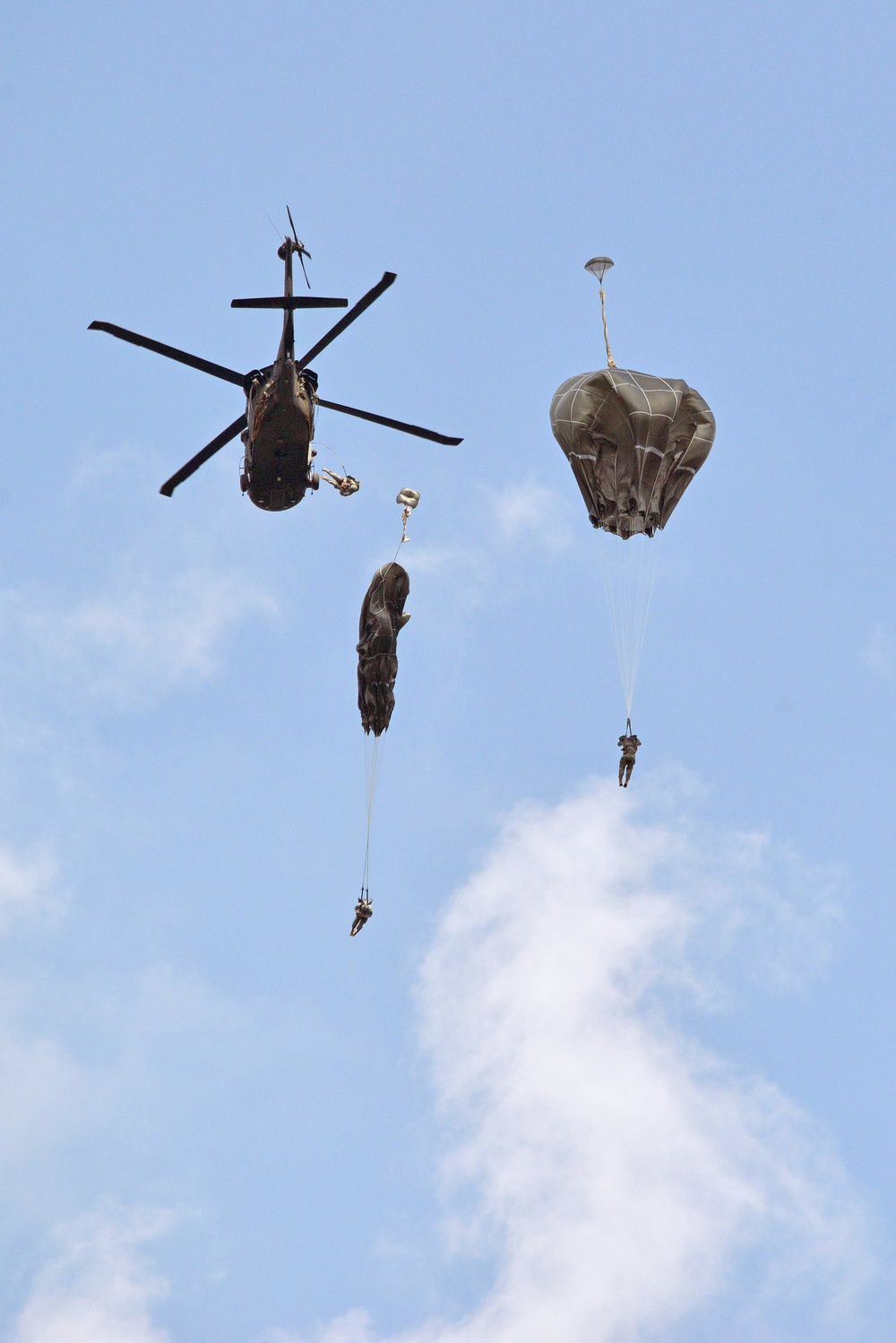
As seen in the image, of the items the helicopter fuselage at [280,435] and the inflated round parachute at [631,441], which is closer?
the helicopter fuselage at [280,435]

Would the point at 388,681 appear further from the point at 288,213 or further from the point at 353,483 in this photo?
the point at 288,213

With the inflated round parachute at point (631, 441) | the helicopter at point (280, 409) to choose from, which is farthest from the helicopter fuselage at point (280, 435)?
the inflated round parachute at point (631, 441)

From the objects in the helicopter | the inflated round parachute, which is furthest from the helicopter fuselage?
the inflated round parachute

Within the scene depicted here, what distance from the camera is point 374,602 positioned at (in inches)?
2389

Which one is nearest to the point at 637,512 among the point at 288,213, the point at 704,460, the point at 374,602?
the point at 704,460

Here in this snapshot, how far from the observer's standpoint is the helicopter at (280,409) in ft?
186

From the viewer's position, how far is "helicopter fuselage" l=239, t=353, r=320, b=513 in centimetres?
5675

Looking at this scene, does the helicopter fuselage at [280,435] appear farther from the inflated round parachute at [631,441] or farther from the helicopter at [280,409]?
the inflated round parachute at [631,441]

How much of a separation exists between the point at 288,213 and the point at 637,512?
444 inches

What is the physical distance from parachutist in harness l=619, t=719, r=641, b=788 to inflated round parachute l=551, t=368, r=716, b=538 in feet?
18.6

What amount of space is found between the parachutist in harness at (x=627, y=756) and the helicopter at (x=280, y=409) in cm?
884

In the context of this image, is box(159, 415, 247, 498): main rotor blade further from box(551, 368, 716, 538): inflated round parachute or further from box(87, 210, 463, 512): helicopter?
box(551, 368, 716, 538): inflated round parachute

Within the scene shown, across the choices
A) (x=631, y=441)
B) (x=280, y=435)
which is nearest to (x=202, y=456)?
(x=280, y=435)

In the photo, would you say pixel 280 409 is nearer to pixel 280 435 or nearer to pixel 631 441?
pixel 280 435
